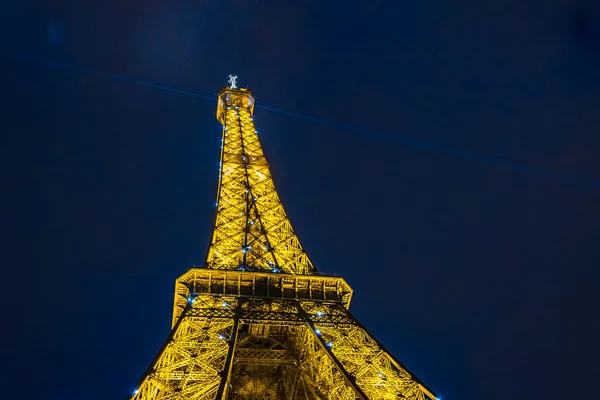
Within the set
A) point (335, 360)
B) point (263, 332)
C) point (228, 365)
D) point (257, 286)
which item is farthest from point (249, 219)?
point (228, 365)

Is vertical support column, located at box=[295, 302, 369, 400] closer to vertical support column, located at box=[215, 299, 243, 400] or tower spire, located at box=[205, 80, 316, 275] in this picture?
vertical support column, located at box=[215, 299, 243, 400]

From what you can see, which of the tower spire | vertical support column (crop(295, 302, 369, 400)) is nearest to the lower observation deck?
vertical support column (crop(295, 302, 369, 400))

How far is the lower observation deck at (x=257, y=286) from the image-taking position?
22469mm

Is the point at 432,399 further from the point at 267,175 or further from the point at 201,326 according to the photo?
the point at 267,175

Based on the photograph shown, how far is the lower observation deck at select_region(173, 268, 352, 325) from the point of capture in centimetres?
2247

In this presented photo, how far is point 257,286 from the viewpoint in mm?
23109

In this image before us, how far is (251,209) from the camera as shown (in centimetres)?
3091

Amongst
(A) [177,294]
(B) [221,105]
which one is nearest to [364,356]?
(A) [177,294]

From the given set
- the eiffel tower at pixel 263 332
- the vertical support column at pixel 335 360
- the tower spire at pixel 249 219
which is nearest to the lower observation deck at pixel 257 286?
the eiffel tower at pixel 263 332

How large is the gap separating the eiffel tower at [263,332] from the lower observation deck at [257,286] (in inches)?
1.6

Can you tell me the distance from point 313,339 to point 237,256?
6601mm

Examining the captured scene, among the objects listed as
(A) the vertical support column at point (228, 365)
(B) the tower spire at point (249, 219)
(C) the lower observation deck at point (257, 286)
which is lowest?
(A) the vertical support column at point (228, 365)

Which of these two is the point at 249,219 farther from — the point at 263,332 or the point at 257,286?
the point at 263,332

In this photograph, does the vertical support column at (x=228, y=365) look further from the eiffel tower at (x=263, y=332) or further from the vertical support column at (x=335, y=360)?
the vertical support column at (x=335, y=360)
